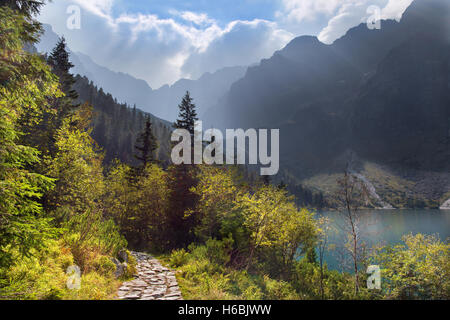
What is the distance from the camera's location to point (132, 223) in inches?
822

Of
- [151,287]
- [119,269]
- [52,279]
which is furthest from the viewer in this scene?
[119,269]

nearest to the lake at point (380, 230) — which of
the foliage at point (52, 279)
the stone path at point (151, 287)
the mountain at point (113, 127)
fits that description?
the stone path at point (151, 287)

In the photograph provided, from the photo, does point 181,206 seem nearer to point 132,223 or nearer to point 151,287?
point 132,223

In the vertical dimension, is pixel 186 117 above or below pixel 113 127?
below

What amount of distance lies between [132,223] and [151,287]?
14.4 m

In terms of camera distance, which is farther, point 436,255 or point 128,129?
point 128,129

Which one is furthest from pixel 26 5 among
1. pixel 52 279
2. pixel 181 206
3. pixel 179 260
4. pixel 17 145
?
pixel 181 206

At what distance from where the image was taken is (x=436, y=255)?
49.2 ft

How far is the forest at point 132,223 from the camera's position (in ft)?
17.5

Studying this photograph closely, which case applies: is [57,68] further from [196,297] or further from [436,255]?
[436,255]

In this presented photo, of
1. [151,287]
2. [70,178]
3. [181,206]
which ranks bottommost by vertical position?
[151,287]
